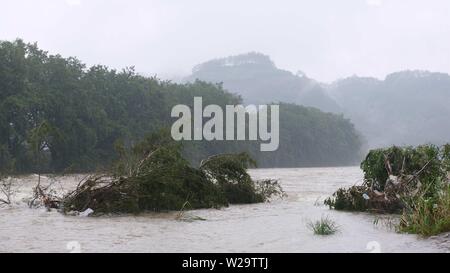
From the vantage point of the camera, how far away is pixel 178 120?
Answer: 2451 inches

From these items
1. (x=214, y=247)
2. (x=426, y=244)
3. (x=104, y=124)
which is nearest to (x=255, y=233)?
(x=214, y=247)

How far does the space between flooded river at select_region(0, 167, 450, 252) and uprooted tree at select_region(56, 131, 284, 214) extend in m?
0.64

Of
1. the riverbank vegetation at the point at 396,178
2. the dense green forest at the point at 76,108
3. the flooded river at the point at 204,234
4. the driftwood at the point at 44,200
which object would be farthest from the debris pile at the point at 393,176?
the dense green forest at the point at 76,108

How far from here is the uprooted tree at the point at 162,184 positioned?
47.9 feet

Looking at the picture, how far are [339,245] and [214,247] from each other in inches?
83.7

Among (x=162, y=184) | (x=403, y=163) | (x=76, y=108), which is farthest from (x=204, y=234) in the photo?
(x=76, y=108)

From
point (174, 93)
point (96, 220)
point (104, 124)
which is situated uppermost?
point (174, 93)

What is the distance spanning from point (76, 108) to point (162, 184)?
3700 cm

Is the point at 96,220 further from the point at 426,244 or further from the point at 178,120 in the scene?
the point at 178,120

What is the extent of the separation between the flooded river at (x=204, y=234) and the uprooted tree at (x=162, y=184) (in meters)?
0.64

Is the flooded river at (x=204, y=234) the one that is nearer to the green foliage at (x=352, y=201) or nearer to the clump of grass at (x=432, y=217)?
the clump of grass at (x=432, y=217)

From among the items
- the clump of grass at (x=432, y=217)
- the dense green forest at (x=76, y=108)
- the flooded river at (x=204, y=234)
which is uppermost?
the dense green forest at (x=76, y=108)
